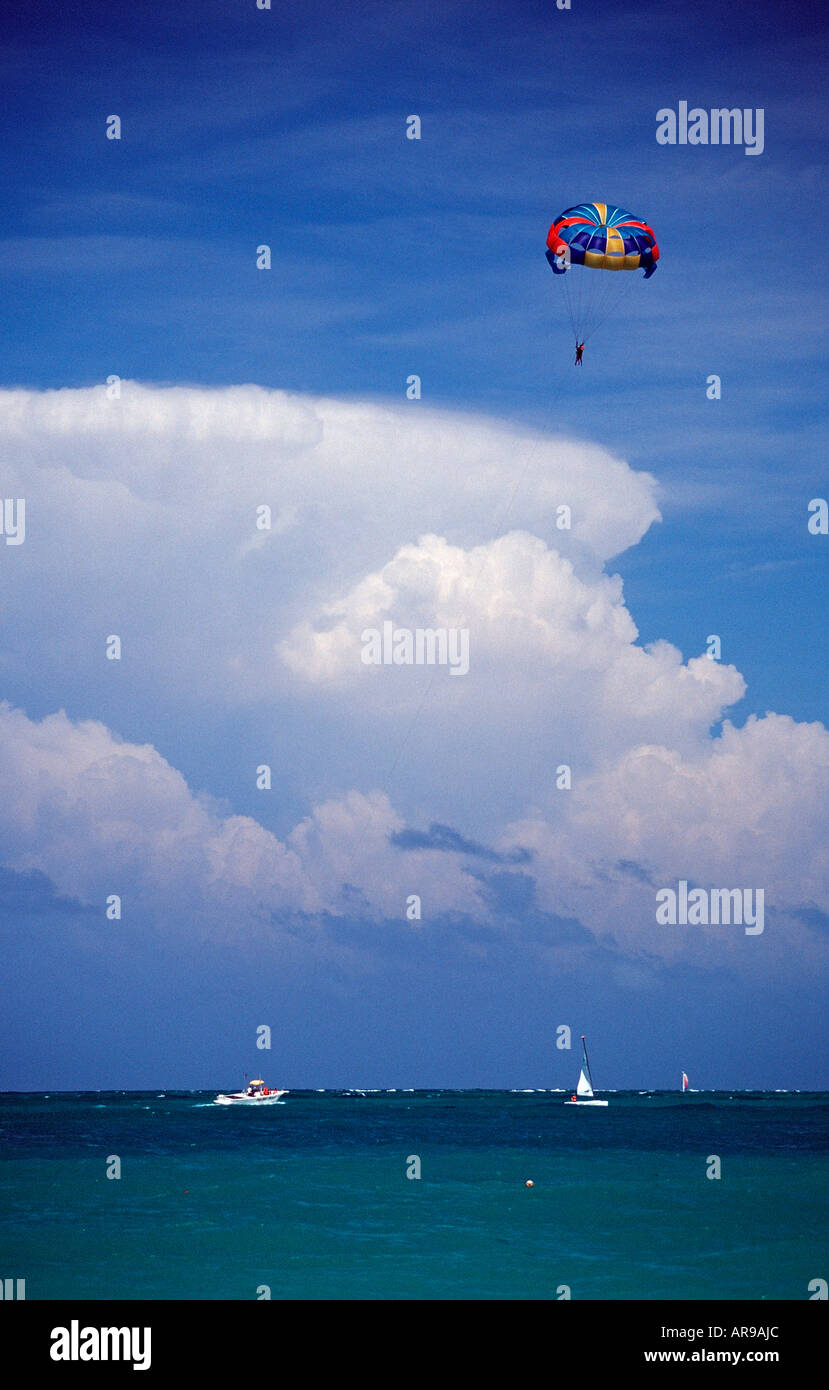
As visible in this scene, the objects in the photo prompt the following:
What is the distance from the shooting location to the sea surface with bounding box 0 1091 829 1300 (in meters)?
29.9

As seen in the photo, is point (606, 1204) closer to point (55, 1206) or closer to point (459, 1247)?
point (459, 1247)

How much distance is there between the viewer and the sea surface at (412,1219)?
1179 inches

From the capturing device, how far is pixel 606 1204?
43.2 m

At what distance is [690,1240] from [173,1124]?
66.9 m

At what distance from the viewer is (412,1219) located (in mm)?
39312
